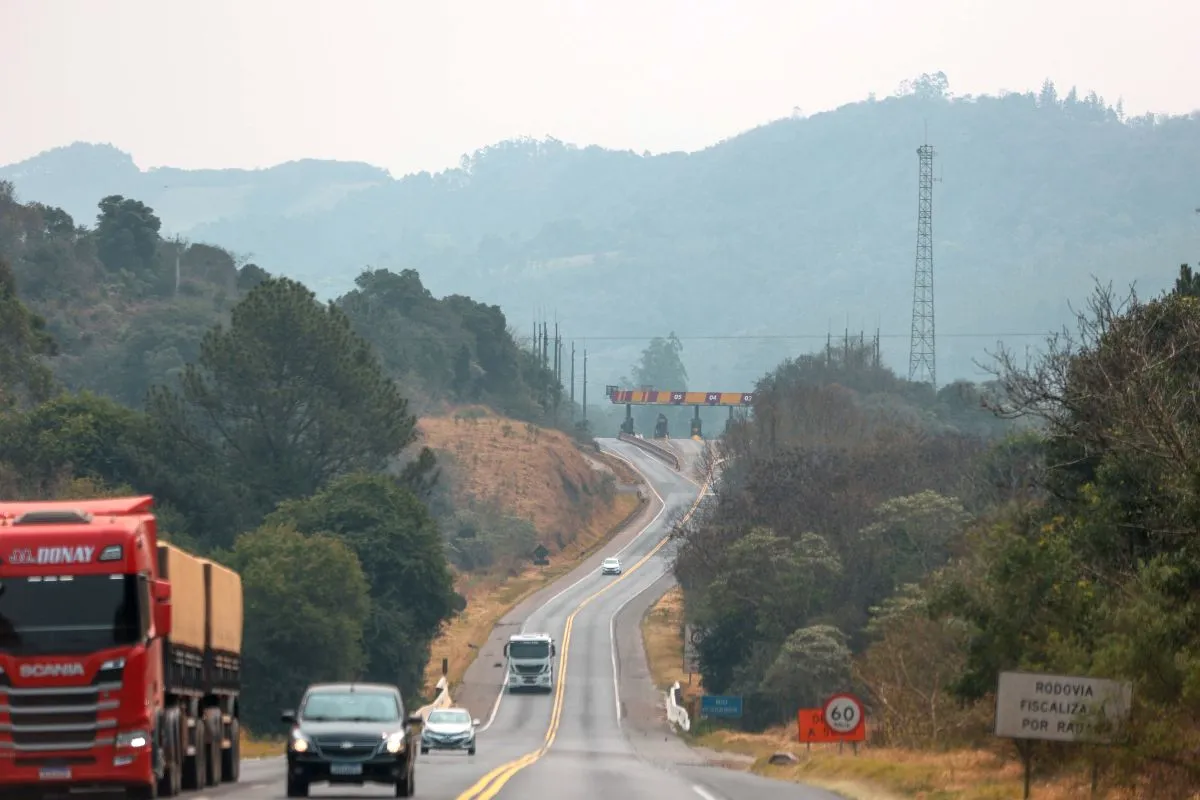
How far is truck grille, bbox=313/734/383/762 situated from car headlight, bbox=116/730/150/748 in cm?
391

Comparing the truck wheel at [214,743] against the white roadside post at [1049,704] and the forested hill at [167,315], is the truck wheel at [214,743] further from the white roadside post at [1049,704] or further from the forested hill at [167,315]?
the forested hill at [167,315]

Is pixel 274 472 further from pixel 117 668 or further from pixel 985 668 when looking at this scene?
pixel 117 668

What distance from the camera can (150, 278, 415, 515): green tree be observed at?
86.5 m

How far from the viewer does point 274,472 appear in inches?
3497

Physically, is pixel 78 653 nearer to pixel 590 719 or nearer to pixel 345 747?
pixel 345 747

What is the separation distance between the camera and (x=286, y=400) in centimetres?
8712

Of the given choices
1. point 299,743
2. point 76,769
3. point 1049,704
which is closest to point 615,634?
point 299,743

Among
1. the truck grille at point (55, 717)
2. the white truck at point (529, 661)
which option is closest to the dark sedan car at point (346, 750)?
the truck grille at point (55, 717)

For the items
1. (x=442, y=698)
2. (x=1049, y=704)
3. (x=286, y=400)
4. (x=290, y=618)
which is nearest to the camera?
(x=1049, y=704)

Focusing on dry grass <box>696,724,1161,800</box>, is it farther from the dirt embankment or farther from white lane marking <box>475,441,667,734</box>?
the dirt embankment

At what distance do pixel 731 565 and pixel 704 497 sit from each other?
226 feet

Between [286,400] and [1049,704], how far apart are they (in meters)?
66.3

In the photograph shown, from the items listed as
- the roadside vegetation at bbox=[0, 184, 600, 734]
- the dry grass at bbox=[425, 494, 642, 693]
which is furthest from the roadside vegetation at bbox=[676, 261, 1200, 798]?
the roadside vegetation at bbox=[0, 184, 600, 734]

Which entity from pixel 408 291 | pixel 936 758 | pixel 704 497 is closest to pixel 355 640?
pixel 936 758
